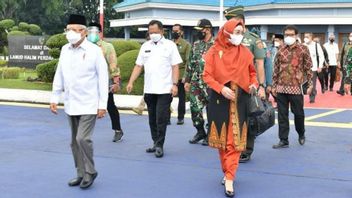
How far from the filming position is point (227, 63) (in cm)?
531

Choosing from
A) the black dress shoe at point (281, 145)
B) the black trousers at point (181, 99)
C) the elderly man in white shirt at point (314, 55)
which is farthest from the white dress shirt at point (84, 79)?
the elderly man in white shirt at point (314, 55)

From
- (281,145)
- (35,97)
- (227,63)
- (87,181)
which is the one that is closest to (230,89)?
(227,63)

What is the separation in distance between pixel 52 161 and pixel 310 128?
484 cm

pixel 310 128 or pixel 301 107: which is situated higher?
pixel 301 107

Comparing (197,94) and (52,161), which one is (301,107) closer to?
(197,94)

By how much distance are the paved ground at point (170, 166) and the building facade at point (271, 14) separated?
1894 centimetres

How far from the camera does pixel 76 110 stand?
5527 millimetres

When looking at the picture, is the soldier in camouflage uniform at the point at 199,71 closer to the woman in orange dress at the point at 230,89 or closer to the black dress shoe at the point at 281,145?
the black dress shoe at the point at 281,145

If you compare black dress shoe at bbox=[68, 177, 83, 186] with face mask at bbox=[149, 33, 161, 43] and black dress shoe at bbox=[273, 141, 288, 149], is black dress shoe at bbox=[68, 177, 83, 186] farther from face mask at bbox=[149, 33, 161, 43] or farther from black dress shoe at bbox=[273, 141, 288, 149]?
black dress shoe at bbox=[273, 141, 288, 149]

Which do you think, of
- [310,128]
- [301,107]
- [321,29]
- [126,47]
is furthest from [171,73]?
[321,29]

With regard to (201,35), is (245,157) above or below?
below

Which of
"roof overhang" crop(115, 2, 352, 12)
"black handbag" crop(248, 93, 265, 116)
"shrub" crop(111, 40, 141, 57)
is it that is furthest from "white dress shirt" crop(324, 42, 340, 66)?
"roof overhang" crop(115, 2, 352, 12)

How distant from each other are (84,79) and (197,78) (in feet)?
8.40

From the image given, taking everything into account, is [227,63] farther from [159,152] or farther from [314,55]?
[314,55]
